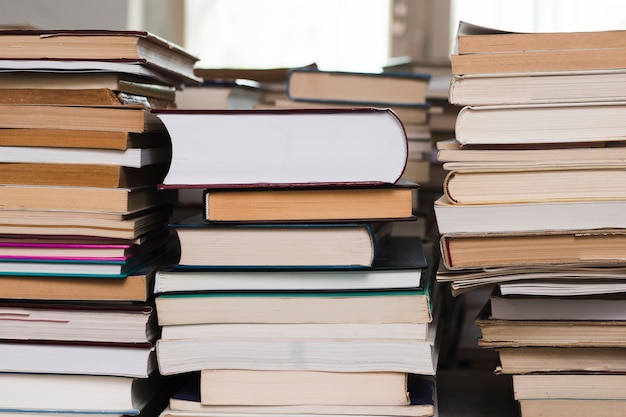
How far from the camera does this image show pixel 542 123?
90 centimetres

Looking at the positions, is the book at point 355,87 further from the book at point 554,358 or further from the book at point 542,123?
the book at point 554,358

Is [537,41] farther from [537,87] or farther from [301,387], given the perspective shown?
[301,387]

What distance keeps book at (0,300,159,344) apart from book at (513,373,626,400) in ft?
1.39

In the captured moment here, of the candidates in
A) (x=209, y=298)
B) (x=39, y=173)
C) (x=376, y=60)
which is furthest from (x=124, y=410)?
(x=376, y=60)

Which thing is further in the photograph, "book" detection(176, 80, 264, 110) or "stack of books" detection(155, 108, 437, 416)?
"book" detection(176, 80, 264, 110)

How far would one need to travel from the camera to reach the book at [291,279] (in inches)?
35.9

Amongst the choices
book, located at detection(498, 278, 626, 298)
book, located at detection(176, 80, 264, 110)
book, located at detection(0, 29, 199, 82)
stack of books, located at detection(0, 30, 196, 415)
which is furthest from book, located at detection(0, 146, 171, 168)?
book, located at detection(498, 278, 626, 298)

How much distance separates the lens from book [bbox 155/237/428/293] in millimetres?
912

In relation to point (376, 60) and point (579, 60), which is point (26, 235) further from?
point (376, 60)

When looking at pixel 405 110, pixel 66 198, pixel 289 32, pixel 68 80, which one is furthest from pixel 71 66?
pixel 289 32

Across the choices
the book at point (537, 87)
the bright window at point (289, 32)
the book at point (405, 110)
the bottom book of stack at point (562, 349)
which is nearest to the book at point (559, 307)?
the bottom book of stack at point (562, 349)

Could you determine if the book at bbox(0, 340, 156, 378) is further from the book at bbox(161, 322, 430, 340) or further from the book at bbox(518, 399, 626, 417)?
the book at bbox(518, 399, 626, 417)

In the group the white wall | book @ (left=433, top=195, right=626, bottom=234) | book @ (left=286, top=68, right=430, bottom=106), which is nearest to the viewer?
book @ (left=433, top=195, right=626, bottom=234)

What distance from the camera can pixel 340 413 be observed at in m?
0.91
